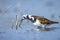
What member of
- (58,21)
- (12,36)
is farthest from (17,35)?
(58,21)

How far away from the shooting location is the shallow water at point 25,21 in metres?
1.70

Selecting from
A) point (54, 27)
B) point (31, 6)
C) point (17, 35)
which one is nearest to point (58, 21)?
point (54, 27)

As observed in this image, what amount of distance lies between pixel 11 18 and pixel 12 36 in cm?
18

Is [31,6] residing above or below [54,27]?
above

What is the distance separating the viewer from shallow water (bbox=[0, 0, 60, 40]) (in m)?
1.70

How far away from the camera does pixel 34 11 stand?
5.76 ft

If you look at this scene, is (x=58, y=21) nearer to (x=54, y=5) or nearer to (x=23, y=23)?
(x=54, y=5)

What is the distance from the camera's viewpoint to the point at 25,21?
5.71ft

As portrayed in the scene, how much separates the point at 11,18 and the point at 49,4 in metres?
0.41

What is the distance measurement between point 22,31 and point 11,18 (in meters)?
0.17

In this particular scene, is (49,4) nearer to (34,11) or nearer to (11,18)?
(34,11)

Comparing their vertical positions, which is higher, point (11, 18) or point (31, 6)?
point (31, 6)

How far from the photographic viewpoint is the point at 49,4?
5.77 ft

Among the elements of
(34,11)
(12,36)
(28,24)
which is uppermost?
(34,11)
